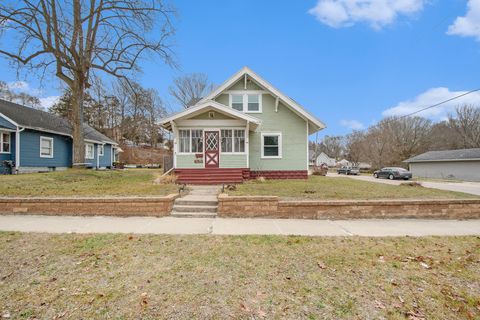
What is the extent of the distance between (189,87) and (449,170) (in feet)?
127

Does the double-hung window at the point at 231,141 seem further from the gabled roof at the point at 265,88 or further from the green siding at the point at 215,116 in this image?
the gabled roof at the point at 265,88

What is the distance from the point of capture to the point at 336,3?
38.9ft

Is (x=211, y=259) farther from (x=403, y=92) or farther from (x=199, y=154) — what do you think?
(x=403, y=92)

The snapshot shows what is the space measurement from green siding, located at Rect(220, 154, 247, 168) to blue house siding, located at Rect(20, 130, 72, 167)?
44.7 ft

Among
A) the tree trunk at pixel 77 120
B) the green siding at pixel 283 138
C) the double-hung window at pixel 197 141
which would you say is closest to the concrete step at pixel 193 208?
the double-hung window at pixel 197 141

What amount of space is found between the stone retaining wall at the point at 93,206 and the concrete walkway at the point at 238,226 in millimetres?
256

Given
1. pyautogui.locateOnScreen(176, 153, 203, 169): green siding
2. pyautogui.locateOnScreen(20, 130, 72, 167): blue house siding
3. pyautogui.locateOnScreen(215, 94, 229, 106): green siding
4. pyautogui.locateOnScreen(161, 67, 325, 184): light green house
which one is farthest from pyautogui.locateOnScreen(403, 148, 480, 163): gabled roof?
pyautogui.locateOnScreen(20, 130, 72, 167): blue house siding

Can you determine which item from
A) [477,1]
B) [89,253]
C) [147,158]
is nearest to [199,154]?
[89,253]

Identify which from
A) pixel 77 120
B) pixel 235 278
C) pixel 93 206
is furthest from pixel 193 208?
pixel 77 120

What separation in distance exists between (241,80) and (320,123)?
5.65 metres

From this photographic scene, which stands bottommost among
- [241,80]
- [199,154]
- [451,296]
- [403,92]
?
[451,296]

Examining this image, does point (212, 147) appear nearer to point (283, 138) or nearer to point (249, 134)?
point (249, 134)

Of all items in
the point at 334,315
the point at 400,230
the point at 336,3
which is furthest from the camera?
the point at 336,3

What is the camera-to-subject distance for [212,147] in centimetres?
1335
